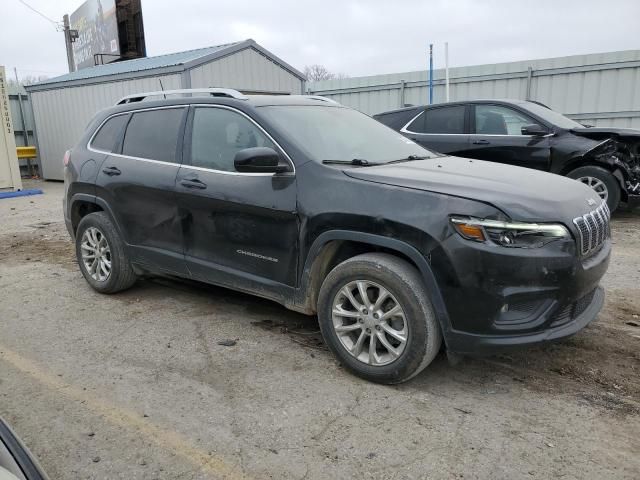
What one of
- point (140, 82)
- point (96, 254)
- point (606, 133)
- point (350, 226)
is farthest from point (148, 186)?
point (140, 82)

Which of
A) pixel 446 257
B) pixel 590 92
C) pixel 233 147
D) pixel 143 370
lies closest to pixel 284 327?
pixel 143 370

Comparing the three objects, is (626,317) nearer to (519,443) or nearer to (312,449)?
(519,443)

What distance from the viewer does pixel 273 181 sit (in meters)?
3.64

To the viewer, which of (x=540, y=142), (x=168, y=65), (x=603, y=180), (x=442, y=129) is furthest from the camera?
Result: (x=168, y=65)

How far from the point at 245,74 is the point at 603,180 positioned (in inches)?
321

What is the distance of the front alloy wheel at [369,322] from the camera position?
3.18 m

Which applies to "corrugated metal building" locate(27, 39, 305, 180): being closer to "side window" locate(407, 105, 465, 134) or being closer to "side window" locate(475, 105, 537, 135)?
"side window" locate(407, 105, 465, 134)

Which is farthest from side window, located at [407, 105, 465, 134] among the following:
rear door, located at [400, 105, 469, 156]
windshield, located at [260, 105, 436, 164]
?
windshield, located at [260, 105, 436, 164]

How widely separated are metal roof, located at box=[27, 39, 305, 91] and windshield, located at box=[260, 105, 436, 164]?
799 cm

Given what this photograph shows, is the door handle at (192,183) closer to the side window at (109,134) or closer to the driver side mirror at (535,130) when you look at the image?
the side window at (109,134)

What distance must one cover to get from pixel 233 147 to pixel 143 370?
1.69 m

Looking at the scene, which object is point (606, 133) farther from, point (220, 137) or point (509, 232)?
point (220, 137)

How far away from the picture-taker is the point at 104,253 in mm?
4941

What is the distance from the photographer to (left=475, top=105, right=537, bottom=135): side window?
7988 millimetres
